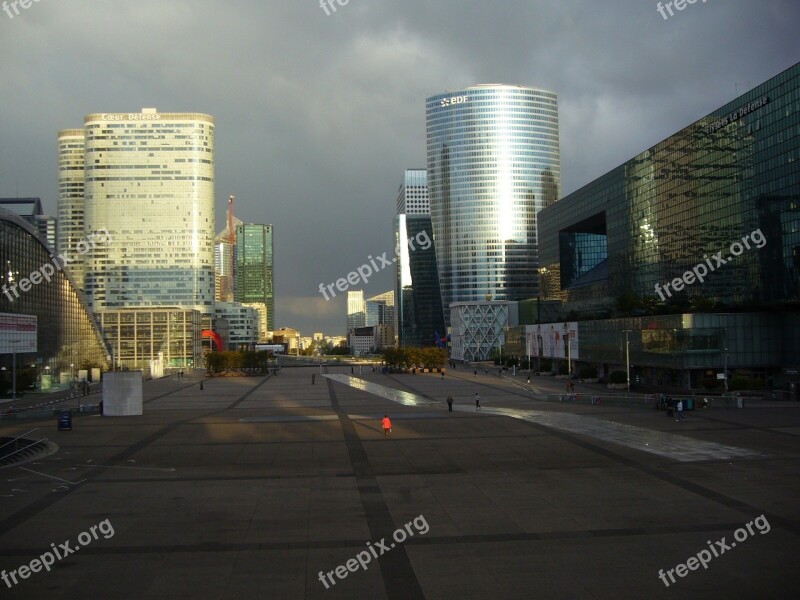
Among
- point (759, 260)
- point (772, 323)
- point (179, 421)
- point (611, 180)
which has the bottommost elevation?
point (179, 421)

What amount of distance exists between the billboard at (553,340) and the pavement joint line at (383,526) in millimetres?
66559

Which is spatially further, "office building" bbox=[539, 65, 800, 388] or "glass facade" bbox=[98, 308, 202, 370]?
"glass facade" bbox=[98, 308, 202, 370]

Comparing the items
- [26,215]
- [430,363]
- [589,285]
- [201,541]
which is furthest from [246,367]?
[201,541]

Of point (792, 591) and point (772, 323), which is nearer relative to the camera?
point (792, 591)

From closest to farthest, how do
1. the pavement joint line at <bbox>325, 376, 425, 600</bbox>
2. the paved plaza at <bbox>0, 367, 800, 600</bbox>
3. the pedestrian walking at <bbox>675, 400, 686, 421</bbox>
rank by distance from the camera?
the pavement joint line at <bbox>325, 376, 425, 600</bbox> → the paved plaza at <bbox>0, 367, 800, 600</bbox> → the pedestrian walking at <bbox>675, 400, 686, 421</bbox>

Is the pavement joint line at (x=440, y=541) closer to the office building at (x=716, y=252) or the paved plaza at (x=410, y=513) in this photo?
the paved plaza at (x=410, y=513)

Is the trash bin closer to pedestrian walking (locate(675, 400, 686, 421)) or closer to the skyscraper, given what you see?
pedestrian walking (locate(675, 400, 686, 421))

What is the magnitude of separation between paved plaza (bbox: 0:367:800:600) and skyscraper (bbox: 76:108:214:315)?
14688 cm

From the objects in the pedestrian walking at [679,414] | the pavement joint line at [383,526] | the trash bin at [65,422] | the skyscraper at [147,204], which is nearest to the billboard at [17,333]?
the trash bin at [65,422]

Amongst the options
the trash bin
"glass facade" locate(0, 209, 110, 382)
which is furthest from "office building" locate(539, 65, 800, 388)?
"glass facade" locate(0, 209, 110, 382)

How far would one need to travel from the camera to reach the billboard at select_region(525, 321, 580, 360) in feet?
311

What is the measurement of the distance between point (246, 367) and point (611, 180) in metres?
69.9

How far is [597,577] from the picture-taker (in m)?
14.7

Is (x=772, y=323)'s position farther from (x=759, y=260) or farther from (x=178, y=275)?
(x=178, y=275)
